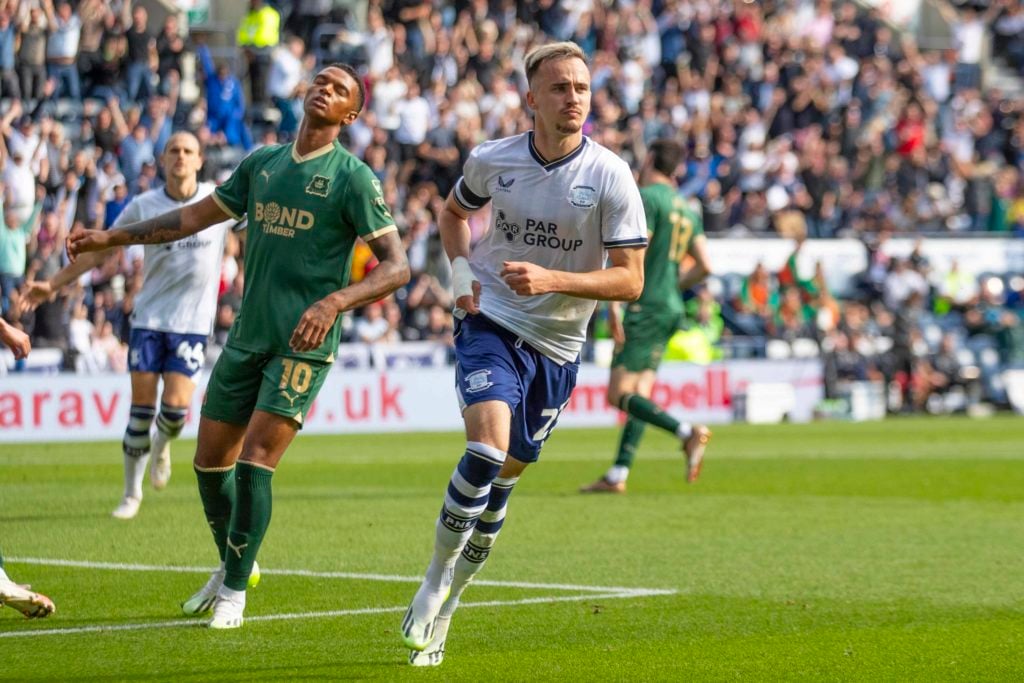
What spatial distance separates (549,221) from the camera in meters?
7.11

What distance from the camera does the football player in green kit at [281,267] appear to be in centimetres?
768

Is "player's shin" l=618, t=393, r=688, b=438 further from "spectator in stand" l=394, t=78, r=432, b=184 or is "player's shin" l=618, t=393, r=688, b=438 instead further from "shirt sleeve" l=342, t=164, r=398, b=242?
"spectator in stand" l=394, t=78, r=432, b=184

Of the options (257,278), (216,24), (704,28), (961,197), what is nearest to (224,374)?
(257,278)

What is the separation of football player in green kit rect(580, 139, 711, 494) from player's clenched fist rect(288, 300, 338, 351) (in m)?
7.12

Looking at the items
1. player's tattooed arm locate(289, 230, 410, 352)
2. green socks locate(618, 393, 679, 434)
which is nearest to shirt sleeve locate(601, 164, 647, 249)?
player's tattooed arm locate(289, 230, 410, 352)

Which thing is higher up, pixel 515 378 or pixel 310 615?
pixel 515 378

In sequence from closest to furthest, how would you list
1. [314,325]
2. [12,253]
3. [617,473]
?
[314,325]
[617,473]
[12,253]

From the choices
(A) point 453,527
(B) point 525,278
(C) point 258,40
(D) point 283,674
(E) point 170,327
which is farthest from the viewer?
(C) point 258,40

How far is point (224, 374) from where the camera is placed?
25.8 ft

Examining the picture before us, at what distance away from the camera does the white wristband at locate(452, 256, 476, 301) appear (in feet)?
23.3

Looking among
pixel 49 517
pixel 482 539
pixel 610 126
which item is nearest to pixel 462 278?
pixel 482 539

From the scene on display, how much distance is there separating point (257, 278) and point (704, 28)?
26872 mm

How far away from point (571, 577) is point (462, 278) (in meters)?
2.97

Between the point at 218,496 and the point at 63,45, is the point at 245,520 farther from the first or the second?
the point at 63,45
